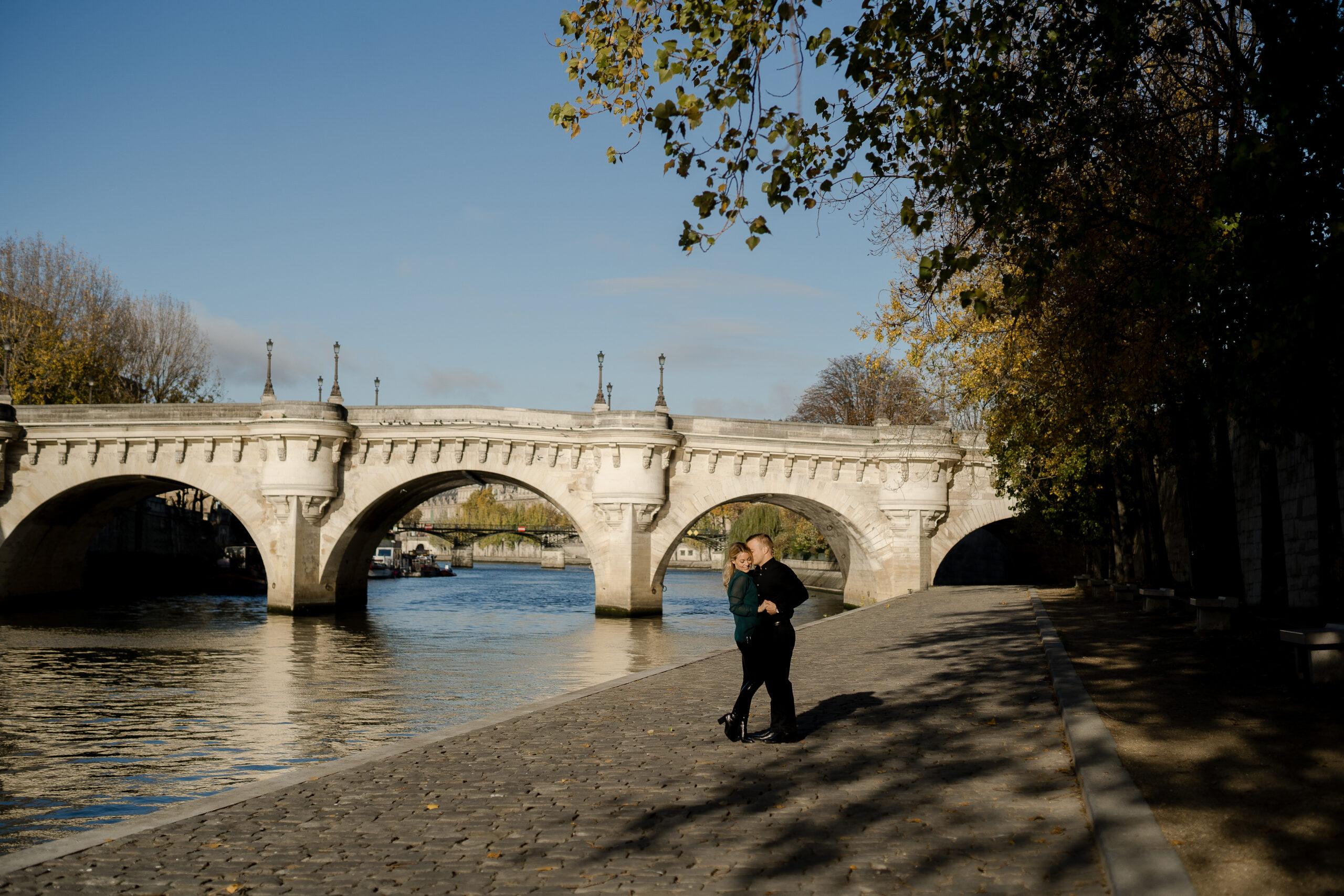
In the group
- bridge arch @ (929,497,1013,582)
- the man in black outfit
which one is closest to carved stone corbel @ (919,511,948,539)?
bridge arch @ (929,497,1013,582)

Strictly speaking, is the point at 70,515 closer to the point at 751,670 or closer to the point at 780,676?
the point at 751,670

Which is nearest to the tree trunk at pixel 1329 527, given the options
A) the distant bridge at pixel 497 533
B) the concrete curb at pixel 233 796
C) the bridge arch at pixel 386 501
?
the concrete curb at pixel 233 796

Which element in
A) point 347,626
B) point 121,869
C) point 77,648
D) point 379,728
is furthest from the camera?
point 347,626

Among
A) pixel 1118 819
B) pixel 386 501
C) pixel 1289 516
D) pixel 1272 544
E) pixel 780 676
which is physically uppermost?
pixel 386 501

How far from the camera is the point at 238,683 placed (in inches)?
719

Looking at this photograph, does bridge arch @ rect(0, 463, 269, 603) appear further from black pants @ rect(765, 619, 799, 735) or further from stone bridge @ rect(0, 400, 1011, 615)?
black pants @ rect(765, 619, 799, 735)

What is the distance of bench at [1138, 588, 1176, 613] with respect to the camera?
19.0 m

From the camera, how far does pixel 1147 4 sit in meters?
10.2

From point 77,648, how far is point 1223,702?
2247cm

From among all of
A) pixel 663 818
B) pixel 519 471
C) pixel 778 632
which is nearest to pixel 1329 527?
pixel 778 632

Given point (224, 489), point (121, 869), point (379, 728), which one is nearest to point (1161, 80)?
point (379, 728)

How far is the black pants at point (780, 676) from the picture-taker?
8773mm

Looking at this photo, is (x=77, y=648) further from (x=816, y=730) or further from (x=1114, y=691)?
(x=1114, y=691)

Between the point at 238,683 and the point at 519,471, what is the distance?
16.0 m
